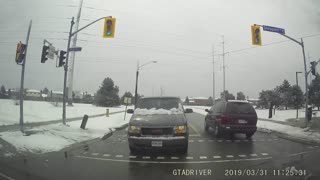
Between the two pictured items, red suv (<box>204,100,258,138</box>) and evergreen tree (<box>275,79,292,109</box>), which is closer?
red suv (<box>204,100,258,138</box>)

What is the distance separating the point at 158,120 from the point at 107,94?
65.9 metres

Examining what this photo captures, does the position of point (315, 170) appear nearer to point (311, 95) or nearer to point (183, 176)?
point (183, 176)

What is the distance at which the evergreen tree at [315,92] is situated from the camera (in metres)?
58.7

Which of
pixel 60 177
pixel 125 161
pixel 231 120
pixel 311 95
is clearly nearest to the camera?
pixel 60 177

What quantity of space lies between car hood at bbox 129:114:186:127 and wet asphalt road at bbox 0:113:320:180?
3.24ft

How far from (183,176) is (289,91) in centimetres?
6536

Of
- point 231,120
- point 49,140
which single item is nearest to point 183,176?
point 49,140

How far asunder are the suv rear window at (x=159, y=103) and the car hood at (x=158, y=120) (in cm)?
82

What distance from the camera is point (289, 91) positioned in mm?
64750

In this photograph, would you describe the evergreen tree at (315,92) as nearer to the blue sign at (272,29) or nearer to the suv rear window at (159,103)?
the blue sign at (272,29)

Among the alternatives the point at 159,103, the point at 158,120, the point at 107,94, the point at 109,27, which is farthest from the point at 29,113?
the point at 107,94

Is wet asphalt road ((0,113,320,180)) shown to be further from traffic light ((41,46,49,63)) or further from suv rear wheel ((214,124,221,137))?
traffic light ((41,46,49,63))

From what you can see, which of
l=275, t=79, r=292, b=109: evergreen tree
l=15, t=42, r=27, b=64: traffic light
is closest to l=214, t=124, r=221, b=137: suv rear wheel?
l=15, t=42, r=27, b=64: traffic light

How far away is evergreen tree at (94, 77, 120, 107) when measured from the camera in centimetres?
7200
